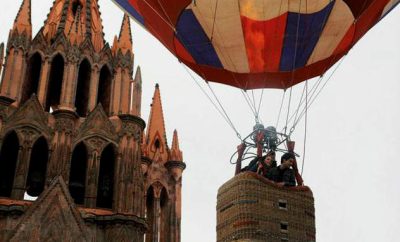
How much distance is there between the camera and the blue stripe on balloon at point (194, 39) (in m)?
15.3

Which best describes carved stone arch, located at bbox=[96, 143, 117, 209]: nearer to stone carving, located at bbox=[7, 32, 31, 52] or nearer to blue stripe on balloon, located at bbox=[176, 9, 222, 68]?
stone carving, located at bbox=[7, 32, 31, 52]

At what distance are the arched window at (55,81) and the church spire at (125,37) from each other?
2.47 meters

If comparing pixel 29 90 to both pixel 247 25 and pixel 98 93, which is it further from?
pixel 247 25

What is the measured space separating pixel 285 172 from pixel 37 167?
48.5 feet

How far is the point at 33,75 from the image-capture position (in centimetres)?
2625

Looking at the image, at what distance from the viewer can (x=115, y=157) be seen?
24.4m

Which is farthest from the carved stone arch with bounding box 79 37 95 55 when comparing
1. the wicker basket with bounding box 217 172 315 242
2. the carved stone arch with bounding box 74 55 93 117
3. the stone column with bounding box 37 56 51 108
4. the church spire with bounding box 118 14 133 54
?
the wicker basket with bounding box 217 172 315 242

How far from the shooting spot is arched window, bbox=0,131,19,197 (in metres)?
23.7

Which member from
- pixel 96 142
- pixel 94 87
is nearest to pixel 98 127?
pixel 96 142

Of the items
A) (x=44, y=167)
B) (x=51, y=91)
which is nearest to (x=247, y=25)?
(x=44, y=167)

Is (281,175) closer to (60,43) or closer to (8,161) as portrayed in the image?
(8,161)

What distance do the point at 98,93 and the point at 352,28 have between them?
13.5m

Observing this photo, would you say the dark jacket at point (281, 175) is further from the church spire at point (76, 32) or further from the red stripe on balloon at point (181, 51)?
the church spire at point (76, 32)

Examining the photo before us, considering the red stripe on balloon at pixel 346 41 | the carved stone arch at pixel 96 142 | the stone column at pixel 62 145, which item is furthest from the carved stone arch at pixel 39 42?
the red stripe on balloon at pixel 346 41
